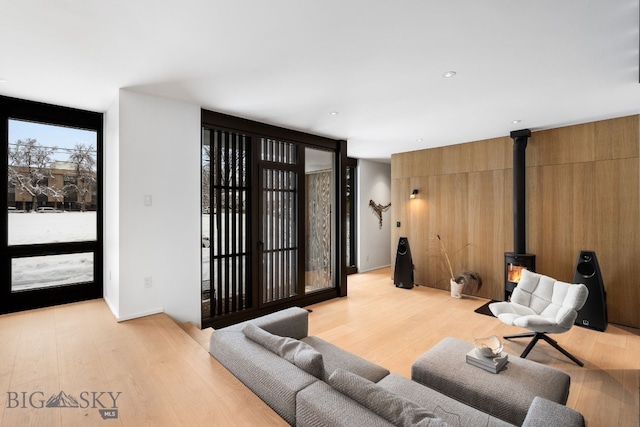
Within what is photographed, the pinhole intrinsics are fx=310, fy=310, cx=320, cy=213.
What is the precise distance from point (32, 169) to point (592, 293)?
6.52m

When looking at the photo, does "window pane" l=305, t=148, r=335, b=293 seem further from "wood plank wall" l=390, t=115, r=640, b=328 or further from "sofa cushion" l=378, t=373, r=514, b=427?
"sofa cushion" l=378, t=373, r=514, b=427

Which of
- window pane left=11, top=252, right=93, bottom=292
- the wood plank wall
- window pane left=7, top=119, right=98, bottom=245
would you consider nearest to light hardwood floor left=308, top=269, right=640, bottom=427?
the wood plank wall

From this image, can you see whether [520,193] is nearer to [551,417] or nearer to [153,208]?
[551,417]

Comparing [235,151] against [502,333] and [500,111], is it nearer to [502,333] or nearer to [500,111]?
[500,111]

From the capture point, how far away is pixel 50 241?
3.42 metres

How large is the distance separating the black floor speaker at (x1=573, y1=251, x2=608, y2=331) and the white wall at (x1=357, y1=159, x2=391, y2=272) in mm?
4025

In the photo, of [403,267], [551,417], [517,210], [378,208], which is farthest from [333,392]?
[378,208]

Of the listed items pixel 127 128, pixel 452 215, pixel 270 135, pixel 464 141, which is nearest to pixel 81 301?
pixel 127 128

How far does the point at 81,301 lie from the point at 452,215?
18.3 feet

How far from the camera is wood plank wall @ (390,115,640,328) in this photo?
3.87 m

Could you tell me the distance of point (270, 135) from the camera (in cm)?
424

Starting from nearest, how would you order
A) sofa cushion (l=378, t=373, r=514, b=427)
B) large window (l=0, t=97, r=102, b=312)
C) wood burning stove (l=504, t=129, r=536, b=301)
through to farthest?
sofa cushion (l=378, t=373, r=514, b=427) → large window (l=0, t=97, r=102, b=312) → wood burning stove (l=504, t=129, r=536, b=301)

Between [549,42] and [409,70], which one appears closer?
[549,42]

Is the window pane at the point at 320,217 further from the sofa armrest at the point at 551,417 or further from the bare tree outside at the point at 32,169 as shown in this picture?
the sofa armrest at the point at 551,417
